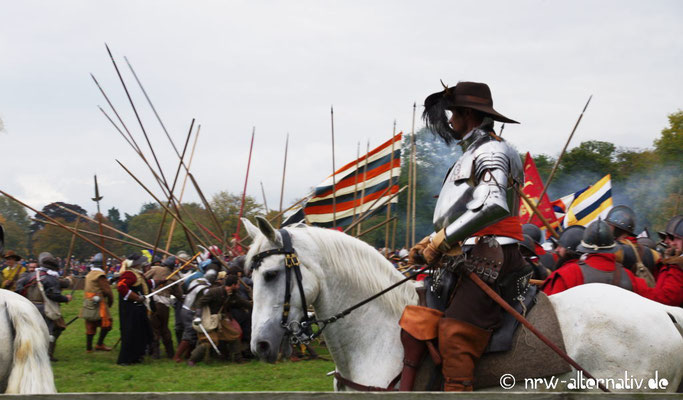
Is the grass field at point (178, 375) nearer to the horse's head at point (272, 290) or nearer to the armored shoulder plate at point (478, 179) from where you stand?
the horse's head at point (272, 290)

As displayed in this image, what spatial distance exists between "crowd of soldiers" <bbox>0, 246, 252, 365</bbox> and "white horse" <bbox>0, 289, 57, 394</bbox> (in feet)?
21.4

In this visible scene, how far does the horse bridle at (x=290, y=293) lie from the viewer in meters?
3.90

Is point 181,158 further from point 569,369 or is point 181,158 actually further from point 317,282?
point 569,369

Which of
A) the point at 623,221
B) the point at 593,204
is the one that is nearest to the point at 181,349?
the point at 593,204

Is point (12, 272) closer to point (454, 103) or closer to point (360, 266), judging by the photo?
point (360, 266)

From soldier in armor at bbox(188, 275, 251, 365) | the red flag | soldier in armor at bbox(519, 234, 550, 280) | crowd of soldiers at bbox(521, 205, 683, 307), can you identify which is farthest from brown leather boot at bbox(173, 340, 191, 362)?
crowd of soldiers at bbox(521, 205, 683, 307)

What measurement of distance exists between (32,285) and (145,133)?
135 inches

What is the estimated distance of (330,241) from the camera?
409 cm

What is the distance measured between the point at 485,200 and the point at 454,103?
0.81 metres

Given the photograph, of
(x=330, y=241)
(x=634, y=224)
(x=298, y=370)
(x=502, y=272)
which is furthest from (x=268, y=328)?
(x=298, y=370)

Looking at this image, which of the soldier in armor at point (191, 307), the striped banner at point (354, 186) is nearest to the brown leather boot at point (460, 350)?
the striped banner at point (354, 186)

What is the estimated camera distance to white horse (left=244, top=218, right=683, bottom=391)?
3.65m

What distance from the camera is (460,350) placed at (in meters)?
3.52

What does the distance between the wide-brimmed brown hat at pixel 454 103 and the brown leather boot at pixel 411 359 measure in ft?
4.57
